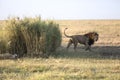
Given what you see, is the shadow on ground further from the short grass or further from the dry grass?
the dry grass

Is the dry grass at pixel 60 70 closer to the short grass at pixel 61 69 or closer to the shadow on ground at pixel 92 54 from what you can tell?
the short grass at pixel 61 69

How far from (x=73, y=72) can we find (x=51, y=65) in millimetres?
1722

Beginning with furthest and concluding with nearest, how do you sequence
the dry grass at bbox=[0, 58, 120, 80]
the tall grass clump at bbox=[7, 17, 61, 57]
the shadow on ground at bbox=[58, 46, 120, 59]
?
the tall grass clump at bbox=[7, 17, 61, 57] < the shadow on ground at bbox=[58, 46, 120, 59] < the dry grass at bbox=[0, 58, 120, 80]

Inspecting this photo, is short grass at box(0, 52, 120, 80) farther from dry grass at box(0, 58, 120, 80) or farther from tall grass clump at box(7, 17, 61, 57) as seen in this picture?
tall grass clump at box(7, 17, 61, 57)

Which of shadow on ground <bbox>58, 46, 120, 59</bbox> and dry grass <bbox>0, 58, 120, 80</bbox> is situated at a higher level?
dry grass <bbox>0, 58, 120, 80</bbox>

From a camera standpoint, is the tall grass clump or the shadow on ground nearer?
the shadow on ground

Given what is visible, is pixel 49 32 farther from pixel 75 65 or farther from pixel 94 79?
pixel 94 79

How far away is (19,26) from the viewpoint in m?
18.5

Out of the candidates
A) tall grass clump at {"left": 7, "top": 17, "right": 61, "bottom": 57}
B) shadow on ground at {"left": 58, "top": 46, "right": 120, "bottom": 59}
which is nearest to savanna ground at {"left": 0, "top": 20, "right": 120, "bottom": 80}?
shadow on ground at {"left": 58, "top": 46, "right": 120, "bottom": 59}

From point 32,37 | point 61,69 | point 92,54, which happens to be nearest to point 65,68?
point 61,69

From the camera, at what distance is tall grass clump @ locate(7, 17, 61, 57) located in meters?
18.0

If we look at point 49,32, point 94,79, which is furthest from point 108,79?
point 49,32

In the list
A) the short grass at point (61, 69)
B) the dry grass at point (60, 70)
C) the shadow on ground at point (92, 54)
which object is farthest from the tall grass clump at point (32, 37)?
the dry grass at point (60, 70)

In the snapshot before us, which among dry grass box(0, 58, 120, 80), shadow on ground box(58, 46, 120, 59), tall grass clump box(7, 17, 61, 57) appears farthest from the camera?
tall grass clump box(7, 17, 61, 57)
